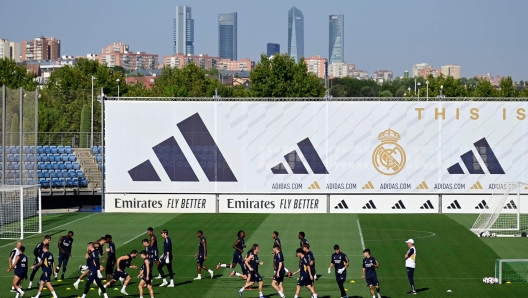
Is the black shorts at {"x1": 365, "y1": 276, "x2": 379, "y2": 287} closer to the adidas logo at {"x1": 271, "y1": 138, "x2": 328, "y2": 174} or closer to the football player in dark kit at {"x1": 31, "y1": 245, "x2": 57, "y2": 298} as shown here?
the football player in dark kit at {"x1": 31, "y1": 245, "x2": 57, "y2": 298}

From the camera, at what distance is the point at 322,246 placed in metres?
37.0

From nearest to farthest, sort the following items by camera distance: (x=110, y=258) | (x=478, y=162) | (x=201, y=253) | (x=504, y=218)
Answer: (x=110, y=258), (x=201, y=253), (x=504, y=218), (x=478, y=162)

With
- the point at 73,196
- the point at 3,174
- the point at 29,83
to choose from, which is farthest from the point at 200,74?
the point at 3,174

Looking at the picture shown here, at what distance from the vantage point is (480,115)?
48.2m

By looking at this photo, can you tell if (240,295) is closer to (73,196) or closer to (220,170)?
(220,170)

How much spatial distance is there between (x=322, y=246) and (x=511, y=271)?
864 centimetres

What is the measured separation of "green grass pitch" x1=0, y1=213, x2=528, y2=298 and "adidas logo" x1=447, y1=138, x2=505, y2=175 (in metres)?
2.55

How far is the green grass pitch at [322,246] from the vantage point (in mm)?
28109

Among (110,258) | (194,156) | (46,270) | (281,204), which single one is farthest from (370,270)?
(194,156)

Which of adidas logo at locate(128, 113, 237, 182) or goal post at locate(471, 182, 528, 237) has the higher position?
adidas logo at locate(128, 113, 237, 182)

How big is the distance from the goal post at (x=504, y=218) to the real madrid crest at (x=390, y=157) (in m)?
4.99

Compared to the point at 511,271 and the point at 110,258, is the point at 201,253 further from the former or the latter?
the point at 511,271

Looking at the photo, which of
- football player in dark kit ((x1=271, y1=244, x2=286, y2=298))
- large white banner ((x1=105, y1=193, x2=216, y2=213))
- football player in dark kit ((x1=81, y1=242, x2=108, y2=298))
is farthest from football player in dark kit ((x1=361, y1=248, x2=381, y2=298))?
large white banner ((x1=105, y1=193, x2=216, y2=213))

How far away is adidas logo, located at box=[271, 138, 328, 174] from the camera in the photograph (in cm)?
4862
